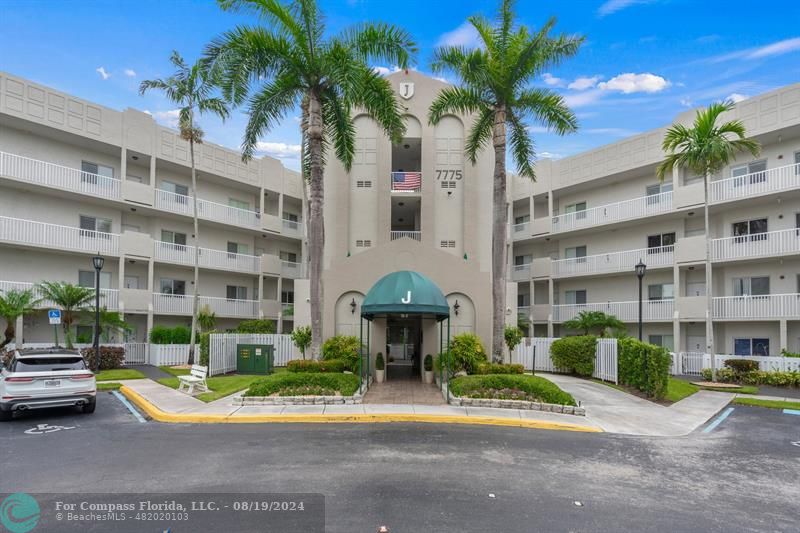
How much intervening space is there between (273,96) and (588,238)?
83.8ft

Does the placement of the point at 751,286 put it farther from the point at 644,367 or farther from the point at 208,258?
the point at 208,258

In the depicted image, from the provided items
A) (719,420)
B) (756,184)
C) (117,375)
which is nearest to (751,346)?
(756,184)

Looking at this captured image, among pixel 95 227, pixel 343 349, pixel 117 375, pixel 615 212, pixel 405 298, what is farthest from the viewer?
pixel 615 212

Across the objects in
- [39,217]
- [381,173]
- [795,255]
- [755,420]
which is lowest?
[755,420]

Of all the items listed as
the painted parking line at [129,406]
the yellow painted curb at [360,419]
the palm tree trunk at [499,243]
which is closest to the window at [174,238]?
the painted parking line at [129,406]

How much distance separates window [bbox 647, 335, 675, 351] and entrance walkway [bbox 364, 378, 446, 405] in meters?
18.9

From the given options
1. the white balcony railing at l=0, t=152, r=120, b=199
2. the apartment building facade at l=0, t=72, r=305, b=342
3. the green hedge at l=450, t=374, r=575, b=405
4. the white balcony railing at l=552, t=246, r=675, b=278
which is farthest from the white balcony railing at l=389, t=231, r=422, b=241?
the white balcony railing at l=0, t=152, r=120, b=199

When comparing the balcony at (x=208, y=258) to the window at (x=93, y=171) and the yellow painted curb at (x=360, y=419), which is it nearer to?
the window at (x=93, y=171)

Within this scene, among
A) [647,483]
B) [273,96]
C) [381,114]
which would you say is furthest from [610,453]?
[273,96]

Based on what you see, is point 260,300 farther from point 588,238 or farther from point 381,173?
point 588,238

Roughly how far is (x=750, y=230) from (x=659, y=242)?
5.02m

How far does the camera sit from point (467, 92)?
1900cm

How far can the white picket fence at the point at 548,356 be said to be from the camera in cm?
2036

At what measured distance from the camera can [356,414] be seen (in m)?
12.8
